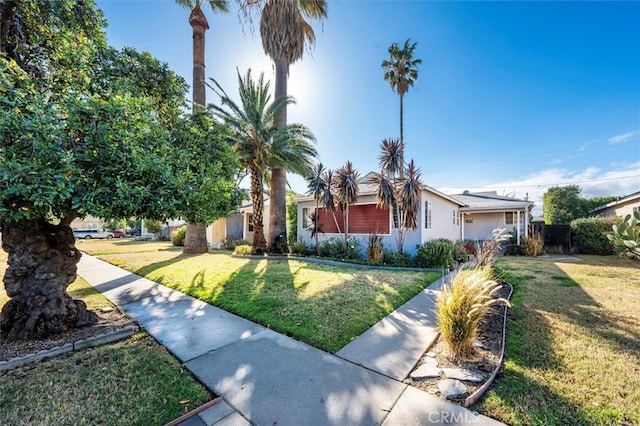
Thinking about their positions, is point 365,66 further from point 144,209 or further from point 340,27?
point 144,209

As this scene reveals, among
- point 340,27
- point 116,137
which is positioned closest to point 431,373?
point 116,137

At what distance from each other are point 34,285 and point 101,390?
8.96ft

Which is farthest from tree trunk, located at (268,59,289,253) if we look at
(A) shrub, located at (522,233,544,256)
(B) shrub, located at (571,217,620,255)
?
(B) shrub, located at (571,217,620,255)

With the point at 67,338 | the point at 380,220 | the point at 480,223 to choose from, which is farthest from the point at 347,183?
the point at 480,223

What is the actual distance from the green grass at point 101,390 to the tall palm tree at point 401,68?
21451 mm

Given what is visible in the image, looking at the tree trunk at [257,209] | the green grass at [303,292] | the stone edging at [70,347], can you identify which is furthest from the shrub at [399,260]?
the stone edging at [70,347]

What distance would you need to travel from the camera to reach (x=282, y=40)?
12.9 metres

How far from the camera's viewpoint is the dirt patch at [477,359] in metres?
2.95

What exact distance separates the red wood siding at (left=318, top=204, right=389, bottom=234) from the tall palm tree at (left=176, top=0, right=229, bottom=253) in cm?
743

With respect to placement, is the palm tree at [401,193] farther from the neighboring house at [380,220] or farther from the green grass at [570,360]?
the green grass at [570,360]

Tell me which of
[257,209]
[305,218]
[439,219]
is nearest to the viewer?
[257,209]

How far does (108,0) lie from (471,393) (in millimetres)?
9311

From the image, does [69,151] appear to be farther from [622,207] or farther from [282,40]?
[622,207]

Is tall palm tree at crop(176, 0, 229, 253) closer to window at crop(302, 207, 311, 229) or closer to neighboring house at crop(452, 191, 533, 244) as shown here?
window at crop(302, 207, 311, 229)
